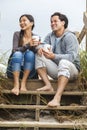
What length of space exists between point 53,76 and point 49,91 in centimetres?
27

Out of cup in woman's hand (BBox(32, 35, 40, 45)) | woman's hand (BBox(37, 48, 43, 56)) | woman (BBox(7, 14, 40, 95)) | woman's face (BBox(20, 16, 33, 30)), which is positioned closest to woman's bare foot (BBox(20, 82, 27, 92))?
woman (BBox(7, 14, 40, 95))

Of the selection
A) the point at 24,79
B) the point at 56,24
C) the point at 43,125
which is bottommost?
the point at 43,125

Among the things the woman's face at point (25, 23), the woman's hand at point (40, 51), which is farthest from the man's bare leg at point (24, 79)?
the woman's face at point (25, 23)

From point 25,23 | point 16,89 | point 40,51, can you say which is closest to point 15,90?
point 16,89

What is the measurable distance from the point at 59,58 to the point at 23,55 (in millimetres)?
470

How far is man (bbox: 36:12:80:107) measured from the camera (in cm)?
466

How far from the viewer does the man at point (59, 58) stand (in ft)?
15.3

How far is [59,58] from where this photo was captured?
4.91 meters

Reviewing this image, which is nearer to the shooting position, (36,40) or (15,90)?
(15,90)

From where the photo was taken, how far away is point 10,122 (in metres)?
4.25

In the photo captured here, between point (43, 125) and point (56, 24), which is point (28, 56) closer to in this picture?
point (56, 24)

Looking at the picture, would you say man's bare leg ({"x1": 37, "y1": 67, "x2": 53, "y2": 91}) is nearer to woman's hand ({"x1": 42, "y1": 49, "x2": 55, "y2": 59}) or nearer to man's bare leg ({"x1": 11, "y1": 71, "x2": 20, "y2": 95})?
woman's hand ({"x1": 42, "y1": 49, "x2": 55, "y2": 59})

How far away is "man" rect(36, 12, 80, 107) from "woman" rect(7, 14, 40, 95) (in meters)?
0.13

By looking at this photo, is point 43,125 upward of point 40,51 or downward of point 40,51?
downward
